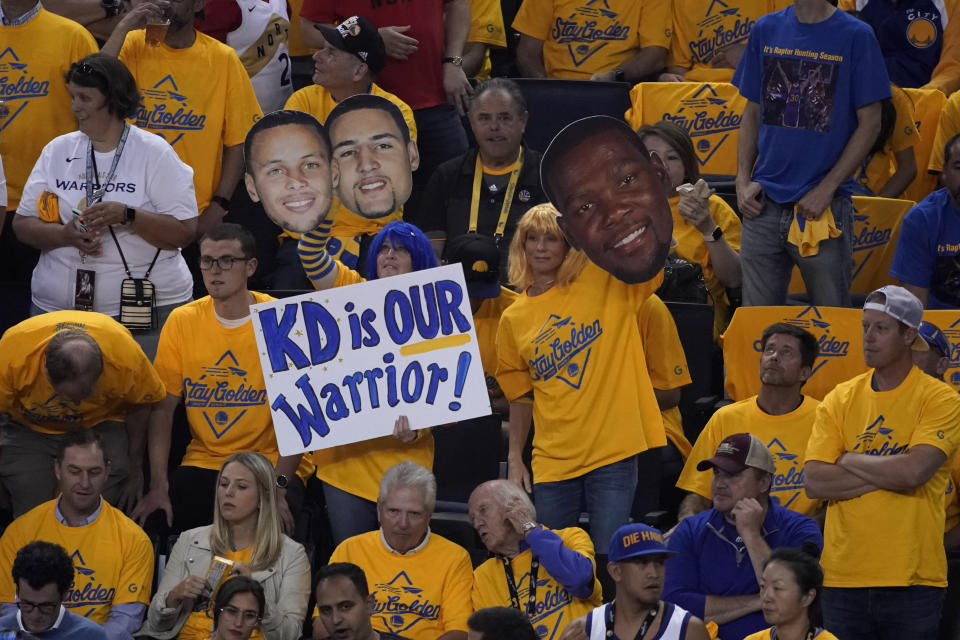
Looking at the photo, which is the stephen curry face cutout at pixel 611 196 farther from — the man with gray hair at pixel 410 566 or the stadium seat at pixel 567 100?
the stadium seat at pixel 567 100

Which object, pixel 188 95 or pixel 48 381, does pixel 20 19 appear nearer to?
pixel 188 95

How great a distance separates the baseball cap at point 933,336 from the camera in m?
6.62

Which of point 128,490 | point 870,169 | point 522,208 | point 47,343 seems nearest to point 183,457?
point 128,490

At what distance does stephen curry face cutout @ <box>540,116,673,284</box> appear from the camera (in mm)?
6523

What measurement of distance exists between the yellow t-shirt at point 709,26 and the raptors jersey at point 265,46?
229cm

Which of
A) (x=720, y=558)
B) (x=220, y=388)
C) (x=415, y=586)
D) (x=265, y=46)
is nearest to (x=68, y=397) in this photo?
(x=220, y=388)

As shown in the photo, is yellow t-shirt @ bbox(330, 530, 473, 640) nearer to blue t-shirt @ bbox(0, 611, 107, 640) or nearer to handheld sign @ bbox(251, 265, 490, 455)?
handheld sign @ bbox(251, 265, 490, 455)

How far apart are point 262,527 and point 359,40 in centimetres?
276

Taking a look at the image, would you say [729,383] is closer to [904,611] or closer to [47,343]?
[904,611]

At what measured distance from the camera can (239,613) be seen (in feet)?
20.2

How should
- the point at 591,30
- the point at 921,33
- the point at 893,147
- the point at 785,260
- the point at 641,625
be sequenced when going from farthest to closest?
the point at 591,30 < the point at 921,33 < the point at 893,147 < the point at 785,260 < the point at 641,625

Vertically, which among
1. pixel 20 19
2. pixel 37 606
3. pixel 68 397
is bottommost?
pixel 37 606

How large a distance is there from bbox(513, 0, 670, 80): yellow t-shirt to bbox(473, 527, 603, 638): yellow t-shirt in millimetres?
4207

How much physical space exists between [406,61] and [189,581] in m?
3.55
